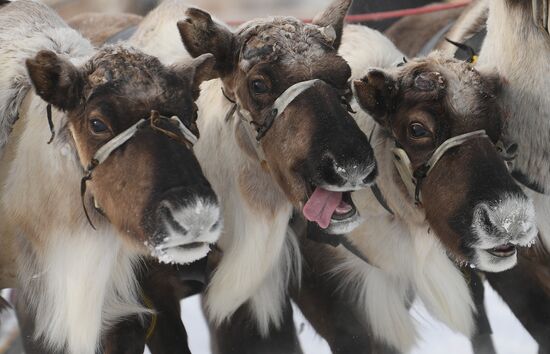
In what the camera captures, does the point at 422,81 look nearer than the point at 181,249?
No

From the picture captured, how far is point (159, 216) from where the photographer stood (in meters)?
3.28

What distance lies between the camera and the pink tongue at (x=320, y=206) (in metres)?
3.63

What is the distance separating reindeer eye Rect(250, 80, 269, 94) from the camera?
149 inches

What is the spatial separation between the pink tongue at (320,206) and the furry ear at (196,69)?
63cm

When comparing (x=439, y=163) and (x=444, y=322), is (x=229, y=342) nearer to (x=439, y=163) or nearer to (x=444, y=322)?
(x=444, y=322)

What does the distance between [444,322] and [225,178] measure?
1269 millimetres

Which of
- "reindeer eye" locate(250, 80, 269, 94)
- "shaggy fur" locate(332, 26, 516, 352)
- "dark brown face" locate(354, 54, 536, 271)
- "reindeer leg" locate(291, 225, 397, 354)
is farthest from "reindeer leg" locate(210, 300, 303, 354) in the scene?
"reindeer eye" locate(250, 80, 269, 94)

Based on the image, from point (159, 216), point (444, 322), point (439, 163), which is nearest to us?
point (159, 216)

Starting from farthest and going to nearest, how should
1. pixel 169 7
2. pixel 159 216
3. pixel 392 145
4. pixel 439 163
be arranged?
pixel 169 7
pixel 392 145
pixel 439 163
pixel 159 216

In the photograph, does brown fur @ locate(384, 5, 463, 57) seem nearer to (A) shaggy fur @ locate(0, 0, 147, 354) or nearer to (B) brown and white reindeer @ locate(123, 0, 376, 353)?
(B) brown and white reindeer @ locate(123, 0, 376, 353)

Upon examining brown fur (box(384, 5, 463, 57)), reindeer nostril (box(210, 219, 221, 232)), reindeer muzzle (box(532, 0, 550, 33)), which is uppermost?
reindeer muzzle (box(532, 0, 550, 33))

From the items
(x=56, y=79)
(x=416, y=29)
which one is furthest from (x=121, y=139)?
(x=416, y=29)

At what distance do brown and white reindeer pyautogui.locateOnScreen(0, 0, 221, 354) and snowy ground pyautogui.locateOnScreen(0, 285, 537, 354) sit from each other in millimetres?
946

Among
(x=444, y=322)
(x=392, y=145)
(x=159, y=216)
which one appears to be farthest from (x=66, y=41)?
(x=444, y=322)
